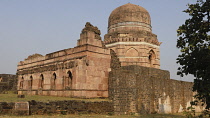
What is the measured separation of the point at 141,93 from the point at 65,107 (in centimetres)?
620

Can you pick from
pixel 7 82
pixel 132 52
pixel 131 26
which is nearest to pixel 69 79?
pixel 7 82

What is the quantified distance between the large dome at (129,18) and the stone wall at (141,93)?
40.2 ft

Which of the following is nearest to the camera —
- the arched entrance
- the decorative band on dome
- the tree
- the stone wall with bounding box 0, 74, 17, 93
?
the tree

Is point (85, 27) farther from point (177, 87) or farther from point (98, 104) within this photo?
point (177, 87)

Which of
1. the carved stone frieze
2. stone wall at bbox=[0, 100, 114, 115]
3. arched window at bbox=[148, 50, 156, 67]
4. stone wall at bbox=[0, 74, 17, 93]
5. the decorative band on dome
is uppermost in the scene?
the decorative band on dome

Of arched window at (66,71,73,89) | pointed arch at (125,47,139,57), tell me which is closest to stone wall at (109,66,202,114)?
arched window at (66,71,73,89)

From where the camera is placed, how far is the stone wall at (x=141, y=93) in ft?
46.6

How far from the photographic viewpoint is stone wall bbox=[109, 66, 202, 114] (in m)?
14.2

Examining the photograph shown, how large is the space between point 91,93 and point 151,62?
19733 mm

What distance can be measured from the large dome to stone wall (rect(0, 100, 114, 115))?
19132 mm

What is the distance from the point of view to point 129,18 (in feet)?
102

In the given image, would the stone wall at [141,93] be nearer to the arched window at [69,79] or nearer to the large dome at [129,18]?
the arched window at [69,79]

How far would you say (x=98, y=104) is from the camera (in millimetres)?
13391

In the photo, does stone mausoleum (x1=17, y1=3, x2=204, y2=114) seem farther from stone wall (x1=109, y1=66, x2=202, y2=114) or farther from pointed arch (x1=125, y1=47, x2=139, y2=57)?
pointed arch (x1=125, y1=47, x2=139, y2=57)
